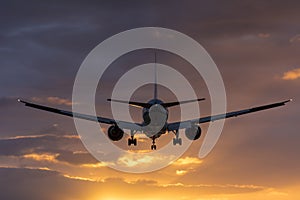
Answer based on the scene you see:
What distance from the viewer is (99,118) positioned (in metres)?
140

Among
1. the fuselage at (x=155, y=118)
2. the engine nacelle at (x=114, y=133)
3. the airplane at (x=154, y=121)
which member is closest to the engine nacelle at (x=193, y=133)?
the airplane at (x=154, y=121)

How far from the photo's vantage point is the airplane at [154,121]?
5212 inches

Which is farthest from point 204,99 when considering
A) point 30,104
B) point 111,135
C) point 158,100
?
point 30,104

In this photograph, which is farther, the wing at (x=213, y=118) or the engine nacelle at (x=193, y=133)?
the engine nacelle at (x=193, y=133)

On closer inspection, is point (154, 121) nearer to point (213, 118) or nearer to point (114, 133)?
point (114, 133)

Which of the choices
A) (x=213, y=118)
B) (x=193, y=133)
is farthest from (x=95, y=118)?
(x=213, y=118)

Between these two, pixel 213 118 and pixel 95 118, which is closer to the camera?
pixel 95 118

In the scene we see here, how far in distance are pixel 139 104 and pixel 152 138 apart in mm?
8342

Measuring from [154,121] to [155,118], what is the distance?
27.0 inches

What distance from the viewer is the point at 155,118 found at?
132 meters

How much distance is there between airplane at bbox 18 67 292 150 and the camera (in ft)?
434

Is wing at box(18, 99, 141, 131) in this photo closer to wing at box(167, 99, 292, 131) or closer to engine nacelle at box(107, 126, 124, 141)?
engine nacelle at box(107, 126, 124, 141)

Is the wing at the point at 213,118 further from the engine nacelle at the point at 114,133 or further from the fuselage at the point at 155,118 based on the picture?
the engine nacelle at the point at 114,133

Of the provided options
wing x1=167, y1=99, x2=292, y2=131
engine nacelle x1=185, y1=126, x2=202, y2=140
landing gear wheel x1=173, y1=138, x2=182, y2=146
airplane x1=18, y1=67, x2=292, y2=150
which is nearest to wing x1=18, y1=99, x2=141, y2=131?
A: airplane x1=18, y1=67, x2=292, y2=150
